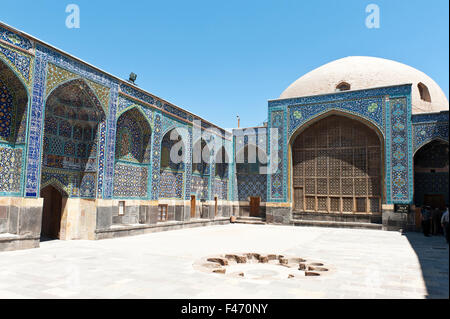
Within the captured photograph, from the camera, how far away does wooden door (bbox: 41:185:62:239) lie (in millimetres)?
10305

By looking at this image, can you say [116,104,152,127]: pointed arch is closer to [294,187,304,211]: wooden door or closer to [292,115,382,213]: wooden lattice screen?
[292,115,382,213]: wooden lattice screen

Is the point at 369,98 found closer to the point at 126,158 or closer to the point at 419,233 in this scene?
the point at 419,233

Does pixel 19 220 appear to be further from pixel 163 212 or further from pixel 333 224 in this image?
pixel 333 224

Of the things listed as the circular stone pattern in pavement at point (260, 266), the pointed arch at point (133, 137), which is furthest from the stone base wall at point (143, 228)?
the circular stone pattern in pavement at point (260, 266)

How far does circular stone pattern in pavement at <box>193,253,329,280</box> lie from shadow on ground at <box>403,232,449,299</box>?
4.92 feet

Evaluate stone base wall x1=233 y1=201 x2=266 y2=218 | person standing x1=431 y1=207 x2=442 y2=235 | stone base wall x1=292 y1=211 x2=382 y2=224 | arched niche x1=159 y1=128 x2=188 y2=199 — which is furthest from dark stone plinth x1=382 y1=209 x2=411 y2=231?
arched niche x1=159 y1=128 x2=188 y2=199

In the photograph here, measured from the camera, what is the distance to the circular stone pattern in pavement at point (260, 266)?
567 cm

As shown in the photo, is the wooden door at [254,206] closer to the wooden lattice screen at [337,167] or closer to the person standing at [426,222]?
the wooden lattice screen at [337,167]

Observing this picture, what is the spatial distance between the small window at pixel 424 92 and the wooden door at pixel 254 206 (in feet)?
32.6

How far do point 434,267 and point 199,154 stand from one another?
11317 millimetres

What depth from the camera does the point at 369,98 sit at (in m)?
15.2

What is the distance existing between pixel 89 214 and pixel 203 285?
6538mm

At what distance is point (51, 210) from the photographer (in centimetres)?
1042
